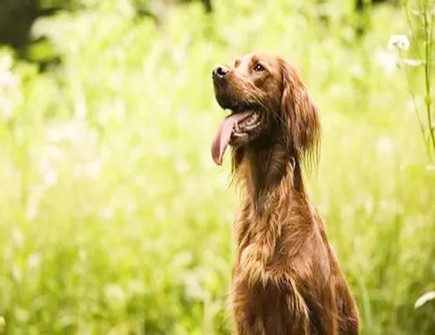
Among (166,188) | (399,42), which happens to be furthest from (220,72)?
(166,188)

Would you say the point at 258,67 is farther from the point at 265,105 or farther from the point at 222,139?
the point at 222,139

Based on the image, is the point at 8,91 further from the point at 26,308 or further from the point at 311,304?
the point at 311,304

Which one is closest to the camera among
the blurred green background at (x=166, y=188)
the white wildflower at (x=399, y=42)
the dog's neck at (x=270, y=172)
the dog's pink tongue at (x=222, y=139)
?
the dog's pink tongue at (x=222, y=139)

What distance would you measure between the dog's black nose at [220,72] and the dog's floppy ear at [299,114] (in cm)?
23

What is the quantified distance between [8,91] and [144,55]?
94.6 inches

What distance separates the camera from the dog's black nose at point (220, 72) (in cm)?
335

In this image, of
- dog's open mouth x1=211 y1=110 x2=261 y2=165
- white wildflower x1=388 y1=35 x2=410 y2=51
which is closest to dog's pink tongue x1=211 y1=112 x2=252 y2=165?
dog's open mouth x1=211 y1=110 x2=261 y2=165

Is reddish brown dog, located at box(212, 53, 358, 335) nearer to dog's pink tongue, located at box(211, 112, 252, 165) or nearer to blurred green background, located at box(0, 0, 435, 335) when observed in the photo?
dog's pink tongue, located at box(211, 112, 252, 165)

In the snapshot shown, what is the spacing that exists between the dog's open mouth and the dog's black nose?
0.13m

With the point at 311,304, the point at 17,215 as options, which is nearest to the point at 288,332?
the point at 311,304

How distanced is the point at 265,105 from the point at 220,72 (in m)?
0.19

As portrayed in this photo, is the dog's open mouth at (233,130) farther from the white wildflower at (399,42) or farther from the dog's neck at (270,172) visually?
the white wildflower at (399,42)

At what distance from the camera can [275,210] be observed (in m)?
3.40

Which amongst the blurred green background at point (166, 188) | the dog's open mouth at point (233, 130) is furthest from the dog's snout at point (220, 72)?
the blurred green background at point (166, 188)
